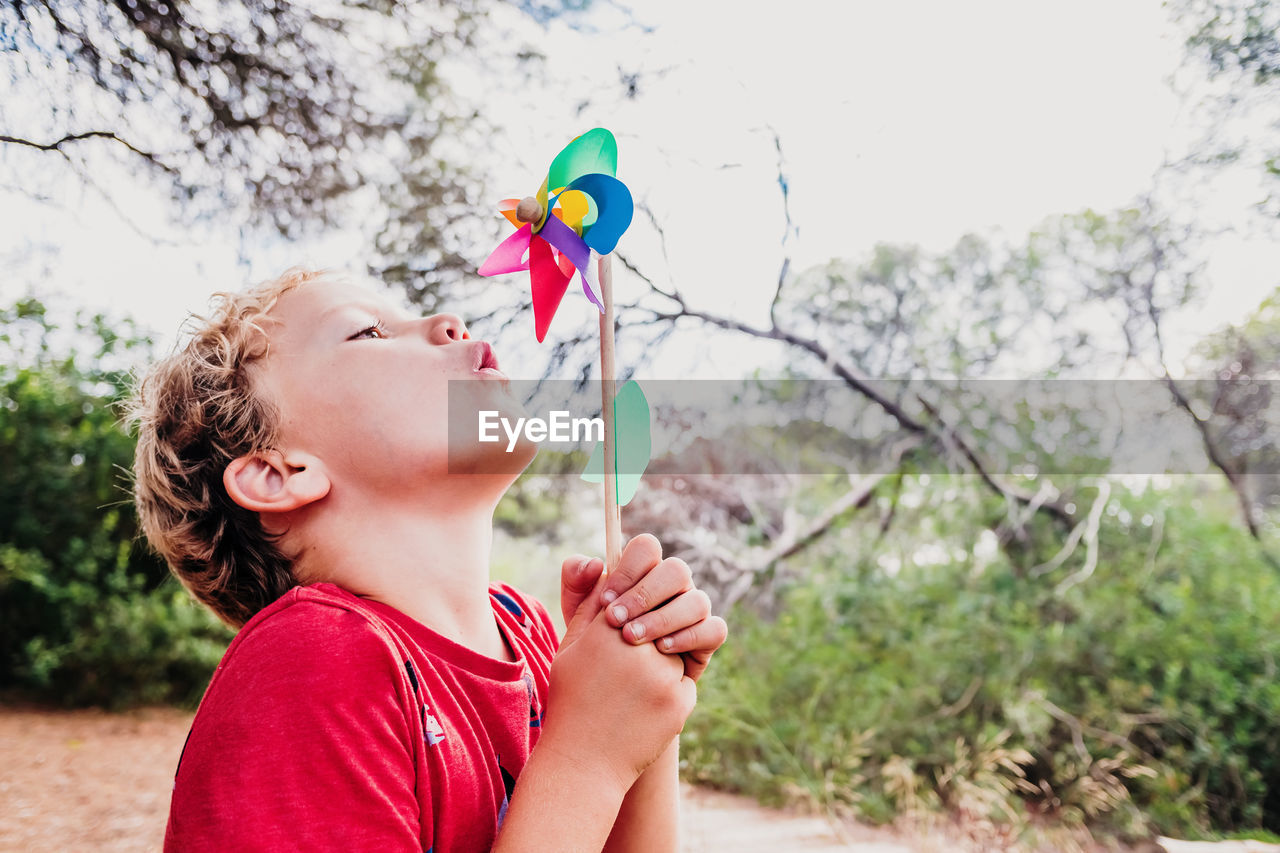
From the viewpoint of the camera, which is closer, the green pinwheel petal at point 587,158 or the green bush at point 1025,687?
the green pinwheel petal at point 587,158

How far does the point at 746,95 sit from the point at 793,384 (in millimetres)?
754

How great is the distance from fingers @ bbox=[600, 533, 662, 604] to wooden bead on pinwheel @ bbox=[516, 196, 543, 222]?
0.96 ft

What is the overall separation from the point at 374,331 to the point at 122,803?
1.43 metres

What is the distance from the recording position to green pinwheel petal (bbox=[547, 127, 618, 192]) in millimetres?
711

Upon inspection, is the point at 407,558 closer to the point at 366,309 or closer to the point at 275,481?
the point at 275,481

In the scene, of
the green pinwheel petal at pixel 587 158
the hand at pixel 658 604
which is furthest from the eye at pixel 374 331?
the hand at pixel 658 604

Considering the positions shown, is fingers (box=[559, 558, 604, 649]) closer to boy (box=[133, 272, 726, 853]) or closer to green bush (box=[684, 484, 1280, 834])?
boy (box=[133, 272, 726, 853])

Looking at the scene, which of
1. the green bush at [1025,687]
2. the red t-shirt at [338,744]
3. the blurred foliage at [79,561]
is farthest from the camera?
the blurred foliage at [79,561]

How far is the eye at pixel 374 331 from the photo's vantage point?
0.78 meters

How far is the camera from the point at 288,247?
6.23 ft

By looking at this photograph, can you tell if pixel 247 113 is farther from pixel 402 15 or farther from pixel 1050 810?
pixel 1050 810

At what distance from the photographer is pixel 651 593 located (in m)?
0.63

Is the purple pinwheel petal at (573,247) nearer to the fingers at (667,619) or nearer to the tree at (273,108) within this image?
the fingers at (667,619)

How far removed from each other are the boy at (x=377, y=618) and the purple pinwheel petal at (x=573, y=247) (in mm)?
140
